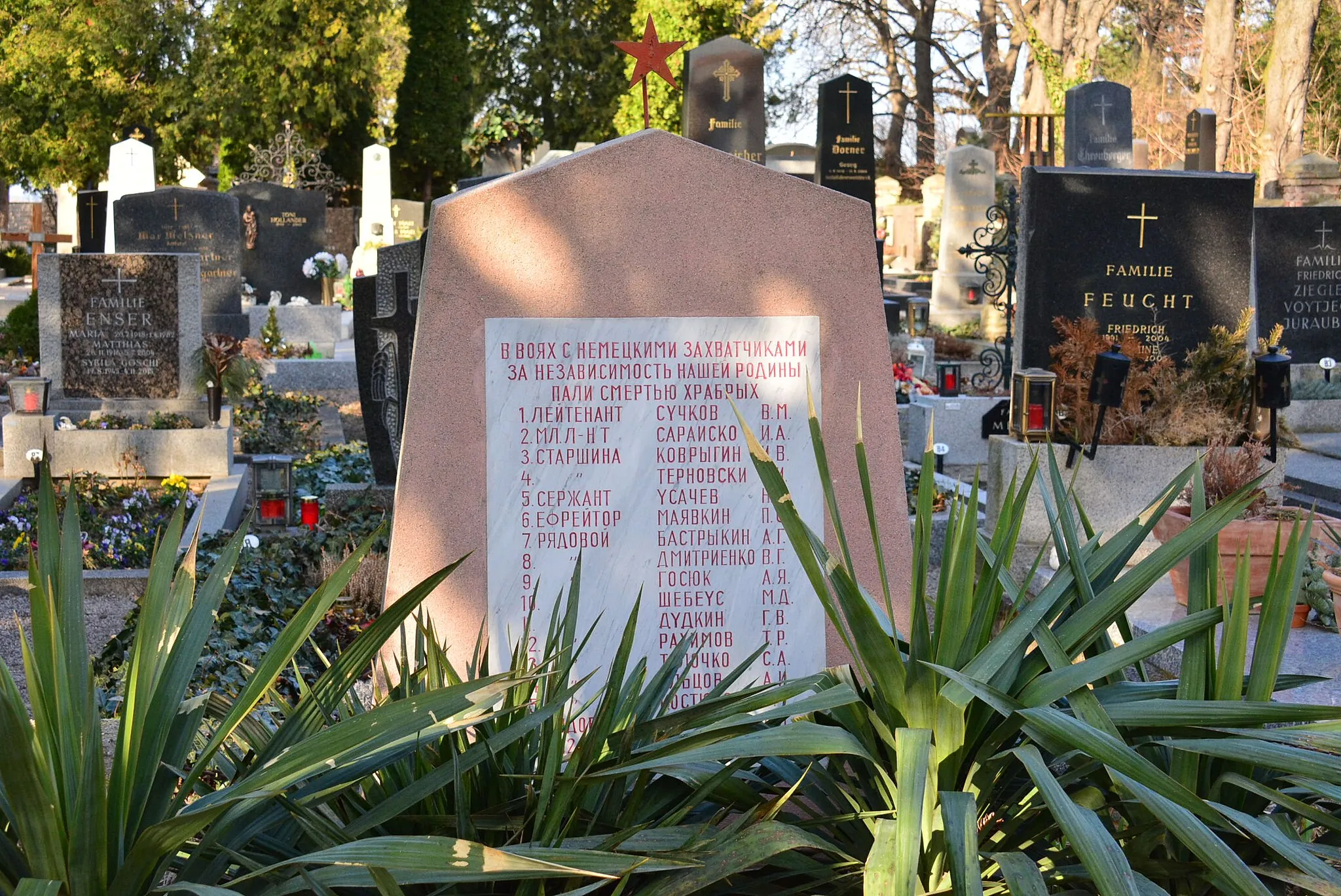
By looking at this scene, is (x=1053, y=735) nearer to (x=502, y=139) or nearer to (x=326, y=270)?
(x=326, y=270)

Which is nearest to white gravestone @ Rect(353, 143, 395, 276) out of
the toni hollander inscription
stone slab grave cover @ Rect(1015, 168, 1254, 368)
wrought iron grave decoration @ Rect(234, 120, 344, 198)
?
wrought iron grave decoration @ Rect(234, 120, 344, 198)

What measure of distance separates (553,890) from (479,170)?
3749cm

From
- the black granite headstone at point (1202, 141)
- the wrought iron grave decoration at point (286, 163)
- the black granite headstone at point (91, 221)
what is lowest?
the black granite headstone at point (91, 221)

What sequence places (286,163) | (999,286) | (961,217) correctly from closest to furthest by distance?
(999,286) → (961,217) → (286,163)

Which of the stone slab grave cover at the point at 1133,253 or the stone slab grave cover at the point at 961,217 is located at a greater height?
the stone slab grave cover at the point at 961,217

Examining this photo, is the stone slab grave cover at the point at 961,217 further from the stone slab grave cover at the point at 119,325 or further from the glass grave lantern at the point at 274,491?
the glass grave lantern at the point at 274,491

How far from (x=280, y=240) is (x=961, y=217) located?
11.3m

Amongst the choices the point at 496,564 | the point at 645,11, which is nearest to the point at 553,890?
the point at 496,564

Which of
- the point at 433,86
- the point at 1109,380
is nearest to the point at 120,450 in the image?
the point at 1109,380

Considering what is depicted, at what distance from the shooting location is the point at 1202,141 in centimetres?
1491

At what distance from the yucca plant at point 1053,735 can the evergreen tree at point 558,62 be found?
126 ft

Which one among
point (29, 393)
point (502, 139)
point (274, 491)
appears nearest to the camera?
point (274, 491)

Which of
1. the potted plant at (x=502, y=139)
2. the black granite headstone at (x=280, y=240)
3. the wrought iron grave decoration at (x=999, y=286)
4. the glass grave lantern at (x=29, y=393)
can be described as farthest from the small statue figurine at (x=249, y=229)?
the glass grave lantern at (x=29, y=393)

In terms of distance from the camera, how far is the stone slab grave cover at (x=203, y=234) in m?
15.5
